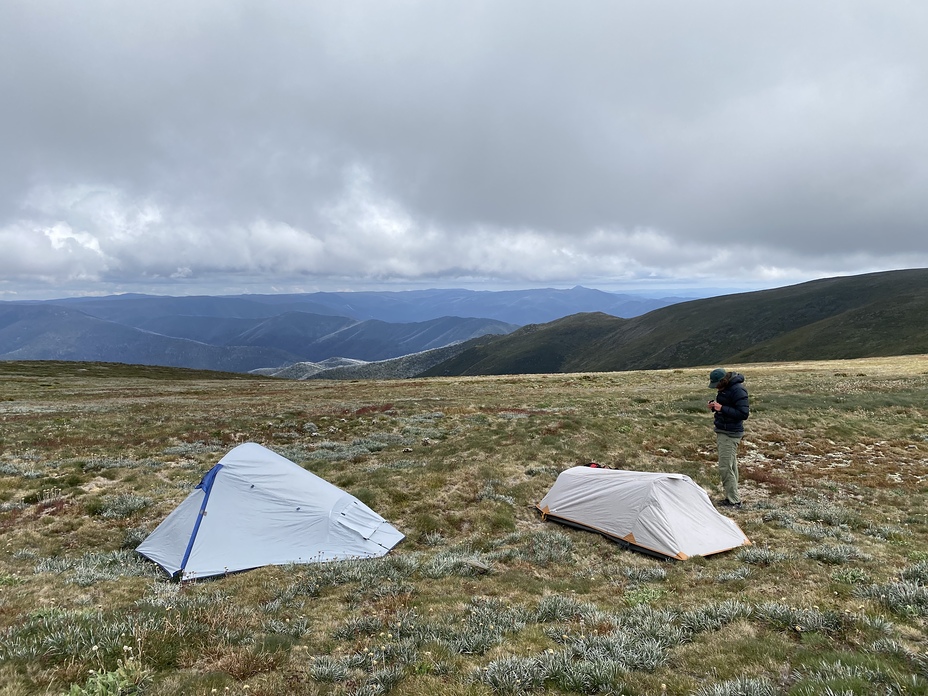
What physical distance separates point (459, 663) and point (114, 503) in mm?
14410

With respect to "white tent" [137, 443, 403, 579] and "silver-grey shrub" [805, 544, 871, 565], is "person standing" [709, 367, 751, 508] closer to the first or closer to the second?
"silver-grey shrub" [805, 544, 871, 565]

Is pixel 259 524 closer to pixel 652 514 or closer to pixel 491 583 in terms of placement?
pixel 491 583

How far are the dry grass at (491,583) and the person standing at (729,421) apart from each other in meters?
0.82

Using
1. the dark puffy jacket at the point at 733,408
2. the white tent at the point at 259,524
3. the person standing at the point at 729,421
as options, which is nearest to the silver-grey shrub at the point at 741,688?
the white tent at the point at 259,524

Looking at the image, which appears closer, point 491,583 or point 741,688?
point 741,688

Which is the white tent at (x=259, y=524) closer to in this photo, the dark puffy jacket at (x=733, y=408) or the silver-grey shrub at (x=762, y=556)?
the silver-grey shrub at (x=762, y=556)

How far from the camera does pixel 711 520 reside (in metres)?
11.8

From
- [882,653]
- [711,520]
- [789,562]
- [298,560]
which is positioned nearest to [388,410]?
[298,560]

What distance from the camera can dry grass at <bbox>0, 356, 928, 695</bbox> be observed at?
5.63 m

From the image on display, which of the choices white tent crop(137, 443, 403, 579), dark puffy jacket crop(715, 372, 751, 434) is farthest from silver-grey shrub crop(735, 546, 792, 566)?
white tent crop(137, 443, 403, 579)

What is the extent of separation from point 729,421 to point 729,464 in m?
1.49

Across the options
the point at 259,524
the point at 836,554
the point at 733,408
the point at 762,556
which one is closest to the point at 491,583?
the point at 762,556

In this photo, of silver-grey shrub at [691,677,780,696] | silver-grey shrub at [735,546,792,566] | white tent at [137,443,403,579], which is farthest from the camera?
white tent at [137,443,403,579]

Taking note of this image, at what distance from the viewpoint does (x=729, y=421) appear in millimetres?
14250
